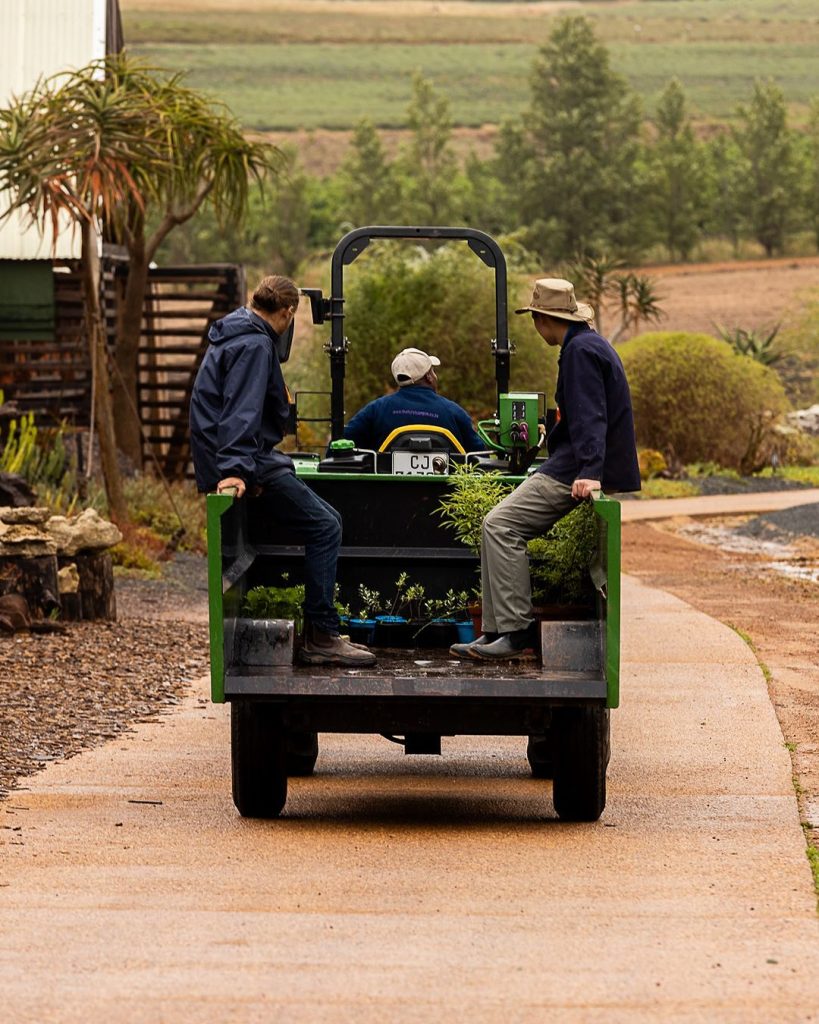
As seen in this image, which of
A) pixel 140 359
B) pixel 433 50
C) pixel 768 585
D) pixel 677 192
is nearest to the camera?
pixel 768 585

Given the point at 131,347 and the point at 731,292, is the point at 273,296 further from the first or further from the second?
the point at 731,292

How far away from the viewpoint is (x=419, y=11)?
187 m

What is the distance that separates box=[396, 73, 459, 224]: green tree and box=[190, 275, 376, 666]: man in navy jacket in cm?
7410

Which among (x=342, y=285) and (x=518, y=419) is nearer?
(x=518, y=419)

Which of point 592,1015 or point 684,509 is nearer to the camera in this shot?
point 592,1015

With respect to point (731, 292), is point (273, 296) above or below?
below

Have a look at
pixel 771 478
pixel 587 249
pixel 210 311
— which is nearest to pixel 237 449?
pixel 210 311

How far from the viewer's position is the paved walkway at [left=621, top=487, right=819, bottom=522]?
3152 cm

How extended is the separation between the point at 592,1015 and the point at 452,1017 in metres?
0.37

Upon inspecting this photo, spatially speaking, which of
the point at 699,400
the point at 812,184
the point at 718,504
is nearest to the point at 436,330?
the point at 699,400

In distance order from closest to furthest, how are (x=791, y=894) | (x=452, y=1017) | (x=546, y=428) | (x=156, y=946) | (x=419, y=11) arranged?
(x=452, y=1017) < (x=156, y=946) < (x=791, y=894) < (x=546, y=428) < (x=419, y=11)

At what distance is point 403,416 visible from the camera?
10297mm

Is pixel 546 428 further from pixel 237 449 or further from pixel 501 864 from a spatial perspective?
pixel 501 864

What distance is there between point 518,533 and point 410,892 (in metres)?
2.08
